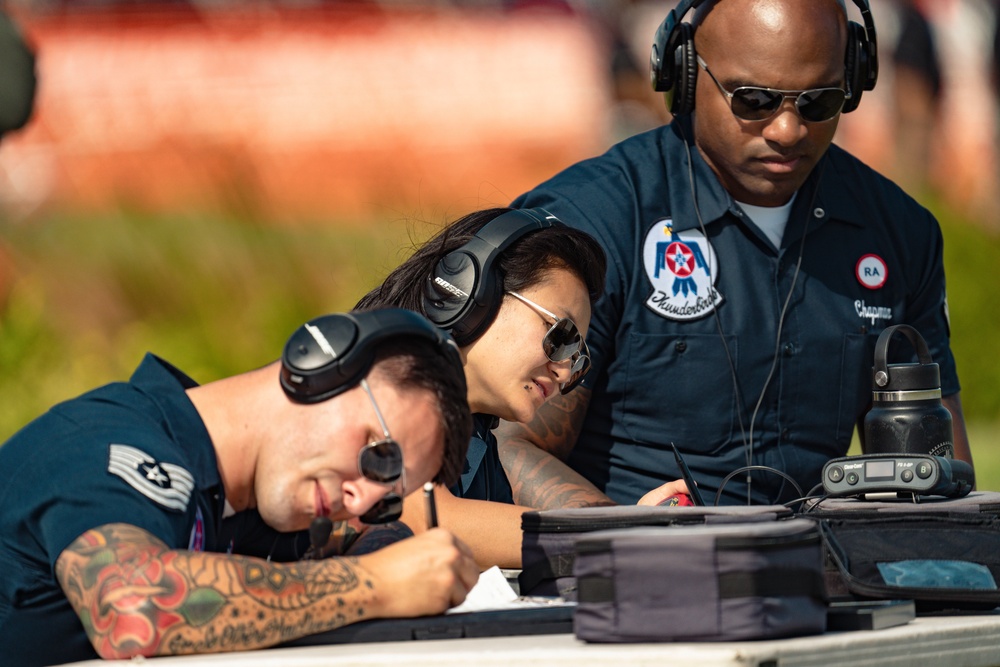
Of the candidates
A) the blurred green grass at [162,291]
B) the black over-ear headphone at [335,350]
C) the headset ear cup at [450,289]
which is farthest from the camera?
the blurred green grass at [162,291]

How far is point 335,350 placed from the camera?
2197 mm

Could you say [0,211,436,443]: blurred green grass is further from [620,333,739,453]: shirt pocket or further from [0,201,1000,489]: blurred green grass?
[620,333,739,453]: shirt pocket

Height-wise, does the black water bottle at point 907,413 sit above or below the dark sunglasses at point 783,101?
below

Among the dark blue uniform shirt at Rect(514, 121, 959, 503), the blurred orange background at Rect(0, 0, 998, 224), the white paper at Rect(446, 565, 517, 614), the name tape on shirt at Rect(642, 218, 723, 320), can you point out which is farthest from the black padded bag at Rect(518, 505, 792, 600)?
the blurred orange background at Rect(0, 0, 998, 224)

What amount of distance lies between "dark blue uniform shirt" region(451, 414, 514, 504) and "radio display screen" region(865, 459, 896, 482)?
0.82 meters

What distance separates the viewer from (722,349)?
372 centimetres

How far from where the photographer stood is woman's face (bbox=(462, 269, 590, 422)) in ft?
9.73

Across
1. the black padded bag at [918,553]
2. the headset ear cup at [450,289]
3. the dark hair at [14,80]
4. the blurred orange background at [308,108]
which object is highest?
the blurred orange background at [308,108]

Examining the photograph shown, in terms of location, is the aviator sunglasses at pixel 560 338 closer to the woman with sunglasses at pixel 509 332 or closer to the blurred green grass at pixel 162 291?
Answer: the woman with sunglasses at pixel 509 332

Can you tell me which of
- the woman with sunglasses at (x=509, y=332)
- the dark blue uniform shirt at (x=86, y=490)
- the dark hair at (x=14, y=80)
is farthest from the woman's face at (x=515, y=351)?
the dark hair at (x=14, y=80)

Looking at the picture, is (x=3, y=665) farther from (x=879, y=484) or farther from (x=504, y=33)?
(x=504, y=33)

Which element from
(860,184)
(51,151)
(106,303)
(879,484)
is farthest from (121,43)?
(879,484)

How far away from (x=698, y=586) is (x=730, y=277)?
1.92 metres

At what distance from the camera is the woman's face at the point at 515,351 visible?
2965 mm
